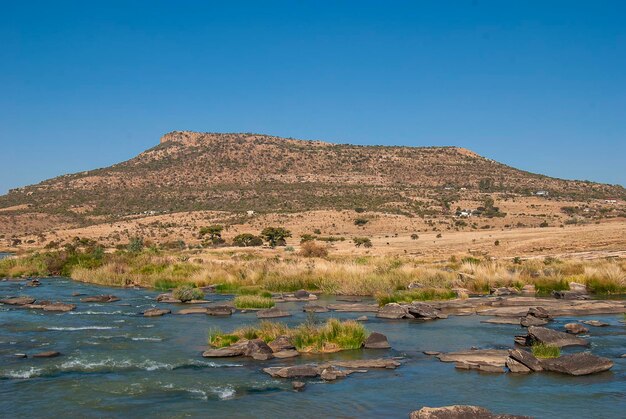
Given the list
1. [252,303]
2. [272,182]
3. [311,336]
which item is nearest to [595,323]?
[311,336]

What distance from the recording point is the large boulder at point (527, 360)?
16.5m

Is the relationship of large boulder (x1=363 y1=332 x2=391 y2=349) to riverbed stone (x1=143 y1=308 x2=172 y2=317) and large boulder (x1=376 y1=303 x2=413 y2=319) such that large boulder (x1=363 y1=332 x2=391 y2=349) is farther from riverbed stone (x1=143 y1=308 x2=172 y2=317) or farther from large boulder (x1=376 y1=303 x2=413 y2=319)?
riverbed stone (x1=143 y1=308 x2=172 y2=317)

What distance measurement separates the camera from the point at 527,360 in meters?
16.5

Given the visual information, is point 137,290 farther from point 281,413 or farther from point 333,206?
point 333,206

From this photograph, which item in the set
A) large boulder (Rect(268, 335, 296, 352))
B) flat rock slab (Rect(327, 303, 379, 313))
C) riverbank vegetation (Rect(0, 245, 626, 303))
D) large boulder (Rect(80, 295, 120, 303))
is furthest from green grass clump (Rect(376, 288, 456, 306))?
large boulder (Rect(80, 295, 120, 303))

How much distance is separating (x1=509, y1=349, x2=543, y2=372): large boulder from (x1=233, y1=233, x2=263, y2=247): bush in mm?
54857

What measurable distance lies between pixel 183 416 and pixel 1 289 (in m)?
29.0

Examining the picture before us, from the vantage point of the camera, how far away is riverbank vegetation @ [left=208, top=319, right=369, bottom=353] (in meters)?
19.6

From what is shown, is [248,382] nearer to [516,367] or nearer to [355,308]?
[516,367]

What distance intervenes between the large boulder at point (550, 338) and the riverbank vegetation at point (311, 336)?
4998 mm

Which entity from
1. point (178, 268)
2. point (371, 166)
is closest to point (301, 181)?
point (371, 166)

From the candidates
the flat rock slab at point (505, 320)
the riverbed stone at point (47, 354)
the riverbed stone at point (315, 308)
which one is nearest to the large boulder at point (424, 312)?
the flat rock slab at point (505, 320)

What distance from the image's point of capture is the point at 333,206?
10100 centimetres

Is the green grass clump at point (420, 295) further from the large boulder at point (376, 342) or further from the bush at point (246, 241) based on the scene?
the bush at point (246, 241)
